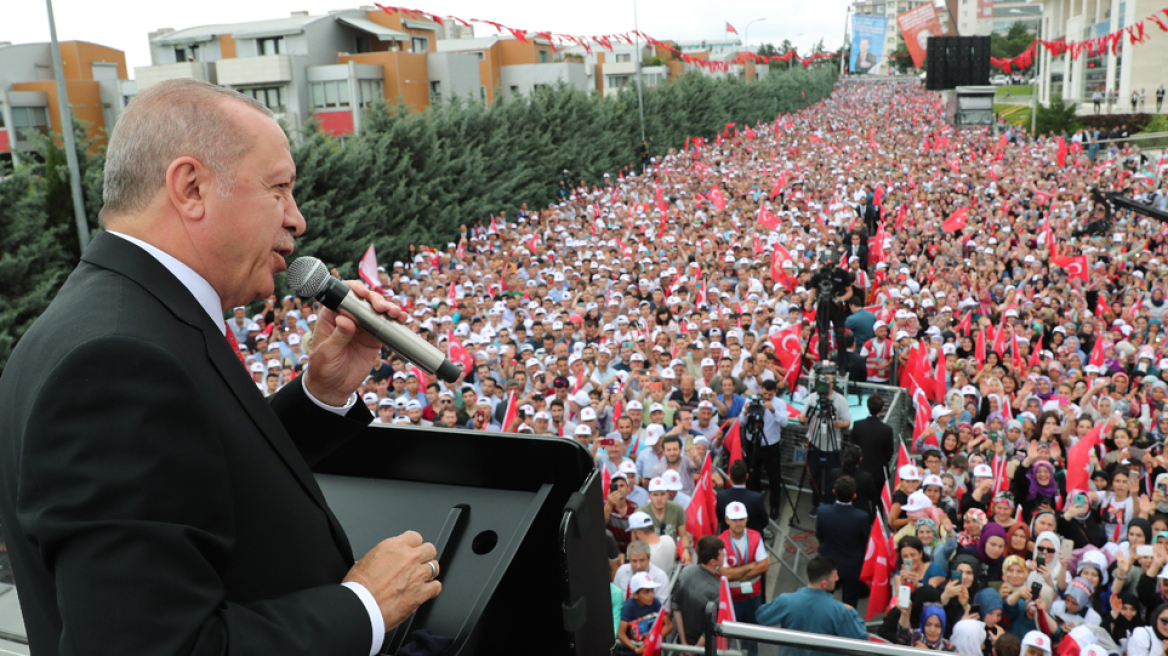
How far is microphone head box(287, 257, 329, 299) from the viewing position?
6.30ft

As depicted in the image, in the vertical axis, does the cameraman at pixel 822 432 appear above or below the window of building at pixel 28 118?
below

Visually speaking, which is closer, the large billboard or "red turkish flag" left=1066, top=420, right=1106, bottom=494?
"red turkish flag" left=1066, top=420, right=1106, bottom=494

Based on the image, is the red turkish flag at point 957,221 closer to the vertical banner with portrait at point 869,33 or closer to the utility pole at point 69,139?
the utility pole at point 69,139

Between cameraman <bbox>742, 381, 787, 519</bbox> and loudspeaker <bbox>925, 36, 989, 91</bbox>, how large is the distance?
2111 inches

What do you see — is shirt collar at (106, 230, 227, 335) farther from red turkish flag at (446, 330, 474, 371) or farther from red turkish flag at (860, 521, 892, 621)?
red turkish flag at (446, 330, 474, 371)

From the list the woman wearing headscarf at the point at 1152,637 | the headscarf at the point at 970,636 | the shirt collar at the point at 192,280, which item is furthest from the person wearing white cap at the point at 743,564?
the shirt collar at the point at 192,280

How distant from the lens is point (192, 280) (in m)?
1.47

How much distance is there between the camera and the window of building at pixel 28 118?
40.2 meters

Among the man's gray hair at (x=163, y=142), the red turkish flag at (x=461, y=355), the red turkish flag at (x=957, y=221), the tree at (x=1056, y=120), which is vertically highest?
the man's gray hair at (x=163, y=142)

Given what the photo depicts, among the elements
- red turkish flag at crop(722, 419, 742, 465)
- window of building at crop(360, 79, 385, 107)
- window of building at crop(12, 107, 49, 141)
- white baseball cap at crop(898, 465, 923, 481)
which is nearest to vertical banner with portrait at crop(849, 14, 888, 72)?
window of building at crop(360, 79, 385, 107)

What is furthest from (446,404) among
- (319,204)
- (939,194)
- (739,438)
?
(939,194)

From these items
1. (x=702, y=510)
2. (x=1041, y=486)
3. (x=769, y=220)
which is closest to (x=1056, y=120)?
(x=769, y=220)

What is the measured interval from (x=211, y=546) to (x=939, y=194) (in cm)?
2418

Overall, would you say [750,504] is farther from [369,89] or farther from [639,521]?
[369,89]
